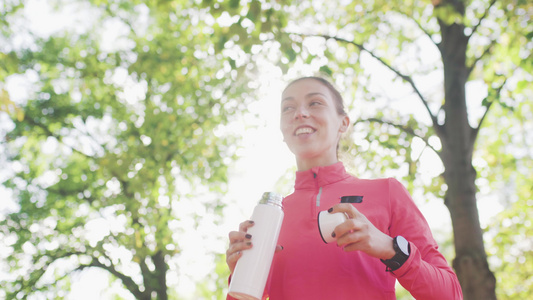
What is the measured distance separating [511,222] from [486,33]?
4592 mm

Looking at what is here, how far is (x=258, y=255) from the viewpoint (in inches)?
62.2

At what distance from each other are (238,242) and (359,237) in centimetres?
46

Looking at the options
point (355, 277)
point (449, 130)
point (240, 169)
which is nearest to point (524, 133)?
point (449, 130)

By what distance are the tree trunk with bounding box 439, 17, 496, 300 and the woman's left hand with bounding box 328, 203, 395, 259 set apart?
144 inches

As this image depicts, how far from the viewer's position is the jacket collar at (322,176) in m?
2.07

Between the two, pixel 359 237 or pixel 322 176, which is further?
pixel 322 176

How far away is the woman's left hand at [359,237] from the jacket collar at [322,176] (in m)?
0.56

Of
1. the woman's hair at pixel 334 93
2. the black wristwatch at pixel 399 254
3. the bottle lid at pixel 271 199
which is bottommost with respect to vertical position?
the black wristwatch at pixel 399 254

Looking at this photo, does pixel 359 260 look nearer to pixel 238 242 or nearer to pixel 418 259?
pixel 418 259

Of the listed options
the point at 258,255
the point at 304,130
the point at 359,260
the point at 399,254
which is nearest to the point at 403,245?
the point at 399,254

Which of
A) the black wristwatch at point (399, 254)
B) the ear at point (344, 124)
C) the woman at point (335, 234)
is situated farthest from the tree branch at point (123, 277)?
the black wristwatch at point (399, 254)

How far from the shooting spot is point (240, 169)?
13.3 m

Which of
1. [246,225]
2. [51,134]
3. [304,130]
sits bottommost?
[246,225]

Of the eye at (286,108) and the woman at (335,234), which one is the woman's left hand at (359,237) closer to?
the woman at (335,234)
